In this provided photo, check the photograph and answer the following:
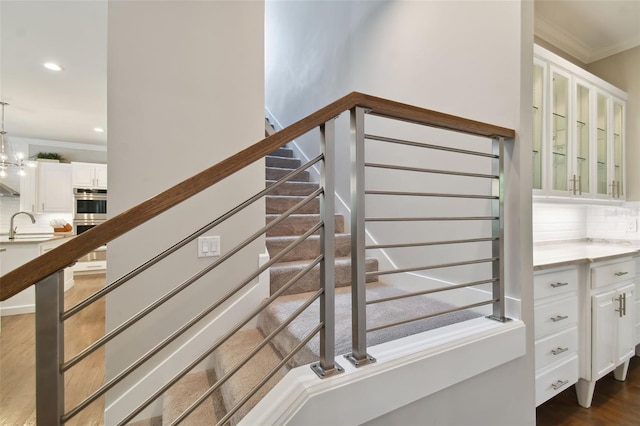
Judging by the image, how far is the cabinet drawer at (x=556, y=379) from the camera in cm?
160

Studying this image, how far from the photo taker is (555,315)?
165cm

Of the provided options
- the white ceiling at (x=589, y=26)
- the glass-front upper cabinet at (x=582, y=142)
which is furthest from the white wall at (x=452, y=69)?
the glass-front upper cabinet at (x=582, y=142)

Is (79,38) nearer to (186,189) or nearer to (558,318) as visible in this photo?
(186,189)

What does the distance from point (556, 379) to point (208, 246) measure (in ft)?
7.18

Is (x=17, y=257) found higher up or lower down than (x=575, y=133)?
lower down

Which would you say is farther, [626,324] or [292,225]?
[292,225]

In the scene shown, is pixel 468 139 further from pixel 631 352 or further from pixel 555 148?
pixel 631 352

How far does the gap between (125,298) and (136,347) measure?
269 millimetres

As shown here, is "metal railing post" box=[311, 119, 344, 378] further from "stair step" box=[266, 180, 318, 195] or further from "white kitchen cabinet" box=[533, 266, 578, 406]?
"stair step" box=[266, 180, 318, 195]

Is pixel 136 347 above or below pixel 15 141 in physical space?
below

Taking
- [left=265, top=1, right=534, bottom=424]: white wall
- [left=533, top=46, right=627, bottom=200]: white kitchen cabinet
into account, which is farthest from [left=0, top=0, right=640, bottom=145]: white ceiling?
[left=265, top=1, right=534, bottom=424]: white wall

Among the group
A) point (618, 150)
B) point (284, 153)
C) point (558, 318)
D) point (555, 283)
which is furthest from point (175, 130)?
point (618, 150)

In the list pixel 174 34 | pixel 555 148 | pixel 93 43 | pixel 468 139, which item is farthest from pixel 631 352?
pixel 93 43

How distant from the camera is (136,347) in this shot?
1.50m
